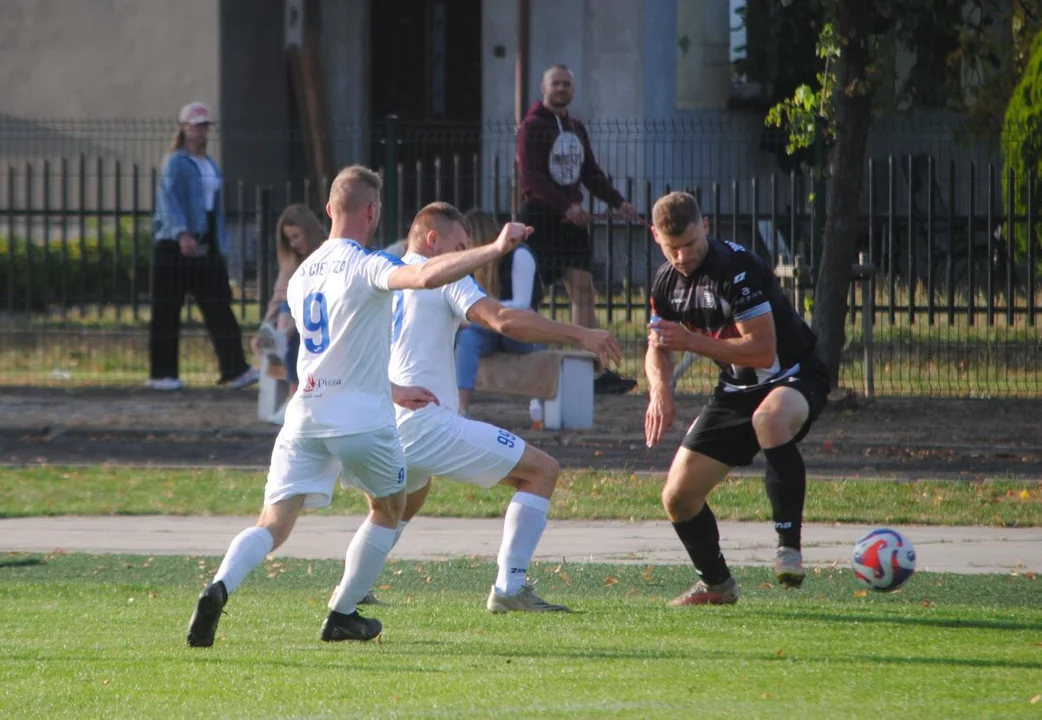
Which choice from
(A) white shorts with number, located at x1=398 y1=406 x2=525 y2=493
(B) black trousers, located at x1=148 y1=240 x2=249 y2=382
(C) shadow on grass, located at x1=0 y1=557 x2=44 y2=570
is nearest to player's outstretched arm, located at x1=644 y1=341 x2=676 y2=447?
(A) white shorts with number, located at x1=398 y1=406 x2=525 y2=493

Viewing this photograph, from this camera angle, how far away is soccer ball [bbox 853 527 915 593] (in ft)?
25.1

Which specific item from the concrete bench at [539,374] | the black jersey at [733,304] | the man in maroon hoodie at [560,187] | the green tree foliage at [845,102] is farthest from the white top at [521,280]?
the black jersey at [733,304]

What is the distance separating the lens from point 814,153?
14.9 metres

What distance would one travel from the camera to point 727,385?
26.3ft

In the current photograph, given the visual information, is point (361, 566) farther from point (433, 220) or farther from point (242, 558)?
point (433, 220)

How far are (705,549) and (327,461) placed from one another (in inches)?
81.0

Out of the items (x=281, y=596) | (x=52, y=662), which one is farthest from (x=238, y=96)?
(x=52, y=662)

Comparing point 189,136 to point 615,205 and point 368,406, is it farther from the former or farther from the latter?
point 368,406

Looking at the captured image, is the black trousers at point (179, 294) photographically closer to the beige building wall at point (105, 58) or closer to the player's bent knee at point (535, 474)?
the player's bent knee at point (535, 474)

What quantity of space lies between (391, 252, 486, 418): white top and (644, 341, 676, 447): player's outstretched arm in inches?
34.0

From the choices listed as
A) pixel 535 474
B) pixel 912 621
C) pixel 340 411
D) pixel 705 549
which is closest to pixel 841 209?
pixel 705 549

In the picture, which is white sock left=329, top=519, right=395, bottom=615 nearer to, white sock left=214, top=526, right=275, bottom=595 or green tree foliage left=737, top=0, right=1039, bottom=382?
white sock left=214, top=526, right=275, bottom=595

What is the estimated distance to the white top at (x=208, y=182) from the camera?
15.3 m

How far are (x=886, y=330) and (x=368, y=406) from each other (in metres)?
9.47
